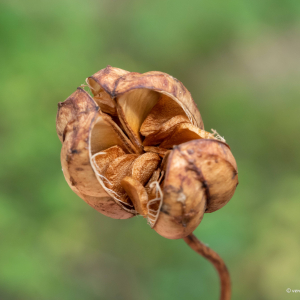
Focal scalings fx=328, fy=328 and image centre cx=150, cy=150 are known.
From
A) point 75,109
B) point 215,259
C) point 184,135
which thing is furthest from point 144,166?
point 215,259

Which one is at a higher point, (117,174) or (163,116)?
(163,116)

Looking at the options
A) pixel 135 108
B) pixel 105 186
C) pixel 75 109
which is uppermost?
pixel 135 108

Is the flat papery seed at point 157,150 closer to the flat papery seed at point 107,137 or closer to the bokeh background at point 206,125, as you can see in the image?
the flat papery seed at point 107,137

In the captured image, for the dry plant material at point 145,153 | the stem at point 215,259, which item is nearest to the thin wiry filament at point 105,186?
the dry plant material at point 145,153

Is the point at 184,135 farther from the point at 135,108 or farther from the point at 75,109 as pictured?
the point at 75,109

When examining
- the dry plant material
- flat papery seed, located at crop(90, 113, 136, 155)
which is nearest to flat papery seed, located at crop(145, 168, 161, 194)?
the dry plant material

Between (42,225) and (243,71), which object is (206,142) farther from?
(243,71)

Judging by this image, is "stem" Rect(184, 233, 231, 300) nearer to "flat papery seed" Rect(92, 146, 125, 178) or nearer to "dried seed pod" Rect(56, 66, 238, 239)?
"dried seed pod" Rect(56, 66, 238, 239)
